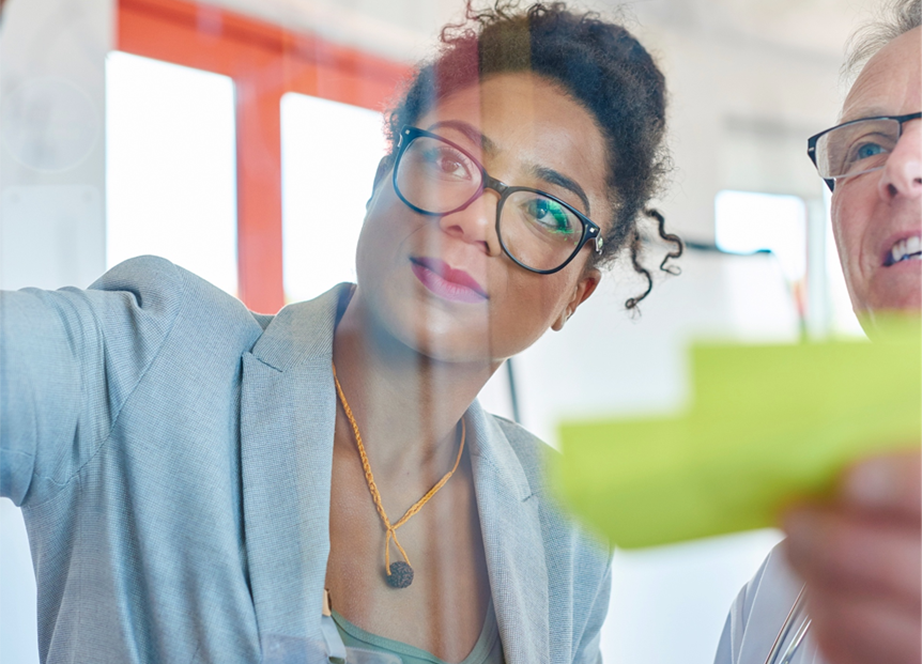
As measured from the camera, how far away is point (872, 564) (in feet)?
0.57

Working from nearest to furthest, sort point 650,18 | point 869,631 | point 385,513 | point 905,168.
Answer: point 869,631 < point 905,168 < point 650,18 < point 385,513

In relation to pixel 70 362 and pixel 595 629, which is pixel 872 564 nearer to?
pixel 595 629

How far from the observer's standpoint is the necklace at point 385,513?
0.46m

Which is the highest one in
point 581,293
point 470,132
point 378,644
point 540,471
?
point 470,132

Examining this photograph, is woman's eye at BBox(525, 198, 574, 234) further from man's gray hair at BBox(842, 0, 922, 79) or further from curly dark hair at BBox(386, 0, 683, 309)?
man's gray hair at BBox(842, 0, 922, 79)

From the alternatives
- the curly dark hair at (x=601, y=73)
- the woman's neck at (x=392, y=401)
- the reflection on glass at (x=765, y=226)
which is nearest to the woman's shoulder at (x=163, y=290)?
the woman's neck at (x=392, y=401)

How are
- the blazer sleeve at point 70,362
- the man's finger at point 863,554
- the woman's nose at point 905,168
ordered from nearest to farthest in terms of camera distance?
the man's finger at point 863,554
the woman's nose at point 905,168
the blazer sleeve at point 70,362

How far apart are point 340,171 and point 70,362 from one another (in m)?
0.20

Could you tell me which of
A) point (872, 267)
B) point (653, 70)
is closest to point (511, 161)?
point (653, 70)

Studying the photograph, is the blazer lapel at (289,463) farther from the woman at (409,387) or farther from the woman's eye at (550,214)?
the woman's eye at (550,214)

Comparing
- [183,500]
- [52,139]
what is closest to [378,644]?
[183,500]

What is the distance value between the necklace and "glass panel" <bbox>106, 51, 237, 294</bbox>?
0.53ft

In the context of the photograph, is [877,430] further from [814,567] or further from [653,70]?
[653,70]

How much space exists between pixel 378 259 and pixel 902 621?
37 cm
